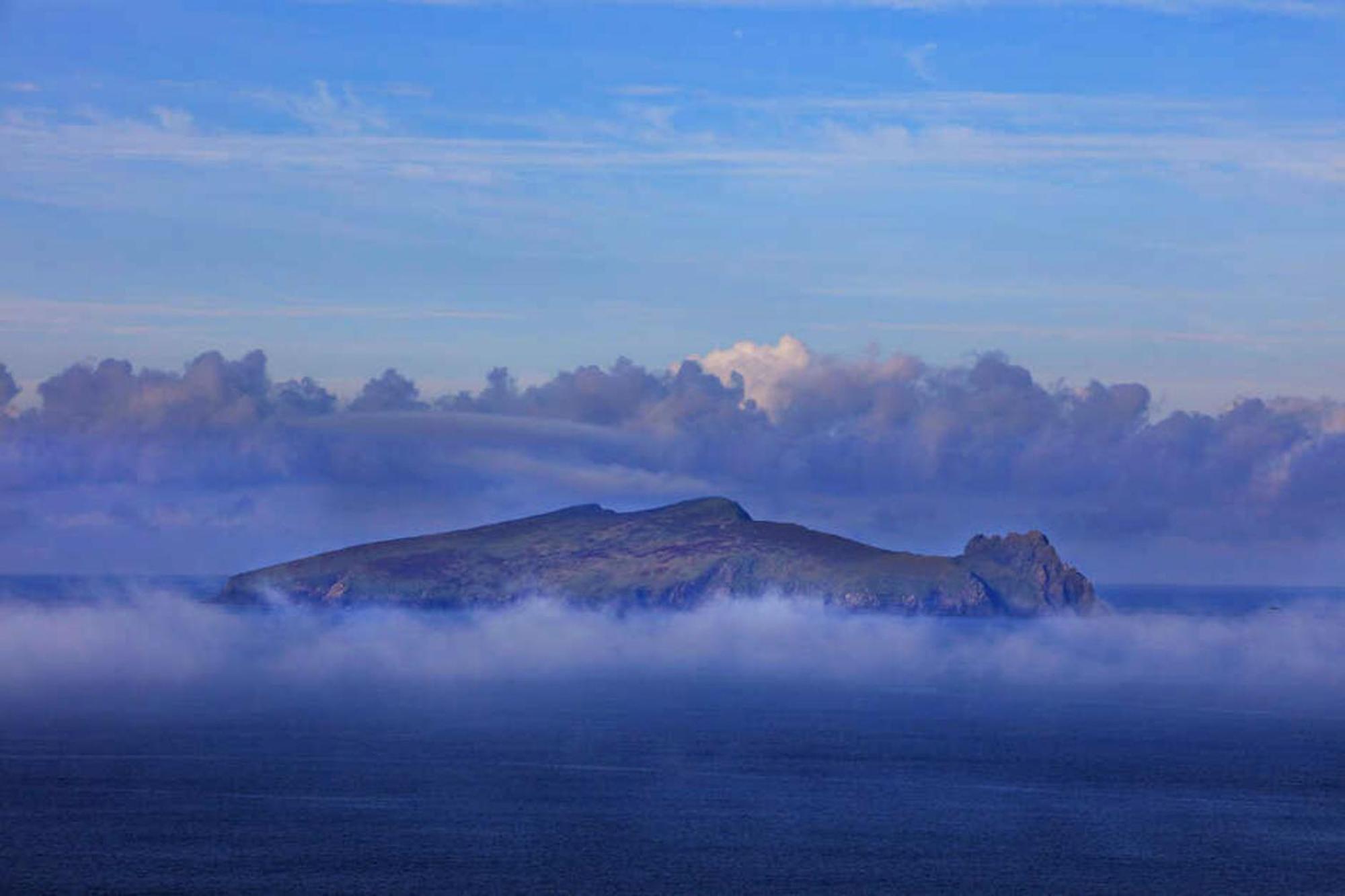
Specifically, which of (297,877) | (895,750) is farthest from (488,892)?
(895,750)

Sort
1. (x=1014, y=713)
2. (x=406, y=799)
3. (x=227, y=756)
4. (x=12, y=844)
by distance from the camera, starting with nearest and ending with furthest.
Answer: (x=12, y=844), (x=406, y=799), (x=227, y=756), (x=1014, y=713)

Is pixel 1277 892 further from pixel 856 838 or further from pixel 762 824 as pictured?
pixel 762 824

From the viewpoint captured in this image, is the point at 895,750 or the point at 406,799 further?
the point at 895,750

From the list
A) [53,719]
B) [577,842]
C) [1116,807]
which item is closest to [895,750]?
[1116,807]

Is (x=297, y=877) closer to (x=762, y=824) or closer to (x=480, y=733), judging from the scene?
(x=762, y=824)

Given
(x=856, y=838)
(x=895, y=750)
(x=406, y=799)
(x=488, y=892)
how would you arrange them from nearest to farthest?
(x=488, y=892)
(x=856, y=838)
(x=406, y=799)
(x=895, y=750)

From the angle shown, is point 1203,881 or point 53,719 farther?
point 53,719

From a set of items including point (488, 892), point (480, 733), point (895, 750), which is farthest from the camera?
point (480, 733)

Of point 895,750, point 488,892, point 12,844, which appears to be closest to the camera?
point 488,892
